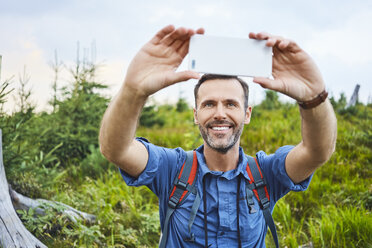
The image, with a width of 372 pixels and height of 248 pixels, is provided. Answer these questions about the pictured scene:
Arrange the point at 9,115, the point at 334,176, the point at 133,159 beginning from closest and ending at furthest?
the point at 133,159
the point at 9,115
the point at 334,176

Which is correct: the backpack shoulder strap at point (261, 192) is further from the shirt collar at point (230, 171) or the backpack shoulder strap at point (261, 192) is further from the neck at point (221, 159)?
the neck at point (221, 159)

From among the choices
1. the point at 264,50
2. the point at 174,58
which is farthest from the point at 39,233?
the point at 264,50

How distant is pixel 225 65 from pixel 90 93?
6402mm

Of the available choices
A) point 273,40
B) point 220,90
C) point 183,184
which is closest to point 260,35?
point 273,40

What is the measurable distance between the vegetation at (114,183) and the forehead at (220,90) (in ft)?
8.06

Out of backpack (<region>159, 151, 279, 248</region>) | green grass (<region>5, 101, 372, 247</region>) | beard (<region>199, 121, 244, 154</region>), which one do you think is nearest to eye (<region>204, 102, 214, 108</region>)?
beard (<region>199, 121, 244, 154</region>)

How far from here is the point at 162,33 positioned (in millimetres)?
1940

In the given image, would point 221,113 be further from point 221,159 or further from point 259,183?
point 259,183

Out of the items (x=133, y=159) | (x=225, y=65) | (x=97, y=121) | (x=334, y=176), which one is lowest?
(x=334, y=176)

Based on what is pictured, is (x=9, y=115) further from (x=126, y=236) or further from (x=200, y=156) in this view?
(x=200, y=156)

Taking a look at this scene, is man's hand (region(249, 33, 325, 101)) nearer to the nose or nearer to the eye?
the nose

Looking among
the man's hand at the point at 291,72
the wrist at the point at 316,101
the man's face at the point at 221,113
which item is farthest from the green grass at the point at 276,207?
the man's hand at the point at 291,72

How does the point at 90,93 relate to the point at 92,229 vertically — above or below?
above

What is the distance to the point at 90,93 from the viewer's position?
7828 millimetres
